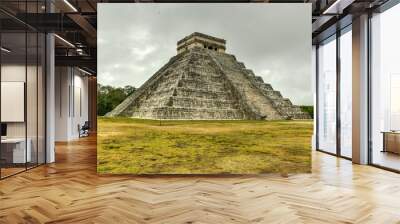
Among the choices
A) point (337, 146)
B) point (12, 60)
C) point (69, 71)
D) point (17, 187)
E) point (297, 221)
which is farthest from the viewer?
point (69, 71)

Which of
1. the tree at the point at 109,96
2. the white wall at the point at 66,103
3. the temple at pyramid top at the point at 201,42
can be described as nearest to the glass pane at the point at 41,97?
the tree at the point at 109,96

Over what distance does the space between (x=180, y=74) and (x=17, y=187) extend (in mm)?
3231

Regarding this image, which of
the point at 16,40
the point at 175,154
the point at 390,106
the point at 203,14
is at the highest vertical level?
the point at 203,14

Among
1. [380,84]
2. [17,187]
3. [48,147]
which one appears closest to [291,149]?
[380,84]

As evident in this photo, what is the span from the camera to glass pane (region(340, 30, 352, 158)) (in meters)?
8.20

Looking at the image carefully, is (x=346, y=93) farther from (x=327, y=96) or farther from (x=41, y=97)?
(x=41, y=97)

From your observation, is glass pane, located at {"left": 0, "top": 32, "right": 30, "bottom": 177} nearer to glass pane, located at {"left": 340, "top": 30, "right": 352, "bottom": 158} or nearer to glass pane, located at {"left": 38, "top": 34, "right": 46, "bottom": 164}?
glass pane, located at {"left": 38, "top": 34, "right": 46, "bottom": 164}

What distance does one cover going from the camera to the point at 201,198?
4602mm

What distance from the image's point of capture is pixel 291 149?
631 cm

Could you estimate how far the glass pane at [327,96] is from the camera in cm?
928

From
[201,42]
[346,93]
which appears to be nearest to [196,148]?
[201,42]

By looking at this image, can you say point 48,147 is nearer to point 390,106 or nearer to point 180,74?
point 180,74

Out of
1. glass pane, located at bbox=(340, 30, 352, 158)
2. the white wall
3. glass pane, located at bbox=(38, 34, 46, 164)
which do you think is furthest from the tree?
the white wall

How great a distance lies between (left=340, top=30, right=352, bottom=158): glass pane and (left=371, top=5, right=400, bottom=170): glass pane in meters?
0.83
